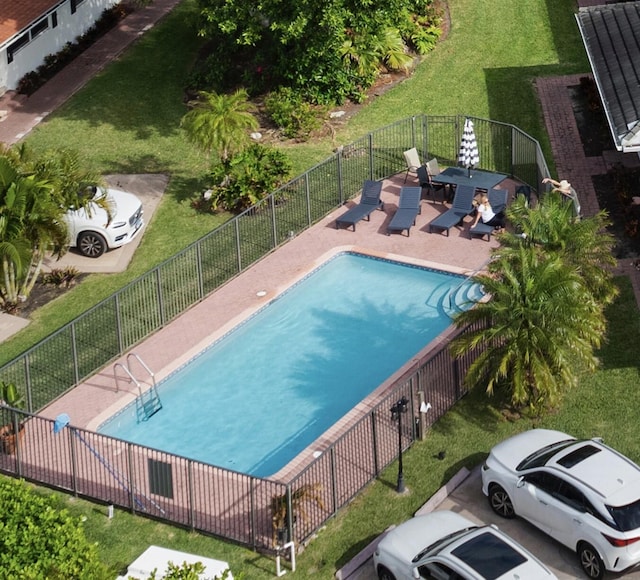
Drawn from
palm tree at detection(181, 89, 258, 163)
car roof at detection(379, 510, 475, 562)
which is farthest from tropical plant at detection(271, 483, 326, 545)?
palm tree at detection(181, 89, 258, 163)

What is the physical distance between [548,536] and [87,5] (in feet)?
104

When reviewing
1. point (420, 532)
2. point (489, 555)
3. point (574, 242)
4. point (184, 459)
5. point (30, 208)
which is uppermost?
point (574, 242)

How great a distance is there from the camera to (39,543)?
20.2m

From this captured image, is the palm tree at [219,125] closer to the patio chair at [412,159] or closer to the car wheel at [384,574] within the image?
the patio chair at [412,159]

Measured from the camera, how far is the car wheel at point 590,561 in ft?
71.0

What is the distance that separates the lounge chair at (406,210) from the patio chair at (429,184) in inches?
31.0

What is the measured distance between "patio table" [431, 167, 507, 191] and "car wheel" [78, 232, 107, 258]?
9.42m

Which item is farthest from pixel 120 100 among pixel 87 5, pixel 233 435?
pixel 233 435

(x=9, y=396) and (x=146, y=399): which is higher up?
(x=9, y=396)

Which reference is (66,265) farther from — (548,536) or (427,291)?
(548,536)

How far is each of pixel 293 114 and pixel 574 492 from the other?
2063 cm

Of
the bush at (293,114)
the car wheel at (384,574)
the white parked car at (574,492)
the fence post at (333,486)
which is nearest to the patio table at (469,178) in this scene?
the bush at (293,114)

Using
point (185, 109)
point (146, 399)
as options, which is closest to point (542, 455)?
point (146, 399)

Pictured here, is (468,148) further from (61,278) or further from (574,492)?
(574,492)
